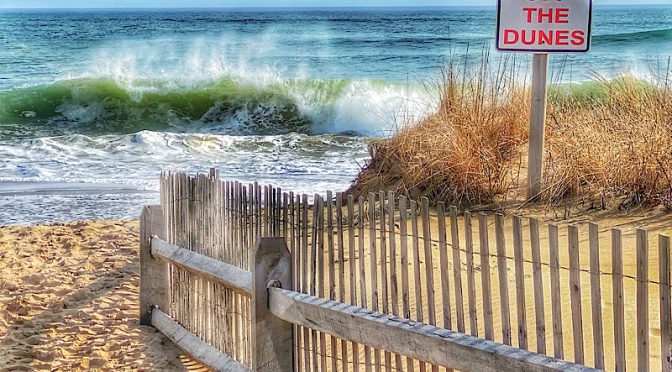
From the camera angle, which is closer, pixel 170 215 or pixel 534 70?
pixel 170 215

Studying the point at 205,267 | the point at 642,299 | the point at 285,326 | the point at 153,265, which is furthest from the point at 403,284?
the point at 153,265

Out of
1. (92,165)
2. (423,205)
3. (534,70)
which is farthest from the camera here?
(92,165)

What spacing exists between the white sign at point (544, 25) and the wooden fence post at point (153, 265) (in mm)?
2831

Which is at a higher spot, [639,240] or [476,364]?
[639,240]

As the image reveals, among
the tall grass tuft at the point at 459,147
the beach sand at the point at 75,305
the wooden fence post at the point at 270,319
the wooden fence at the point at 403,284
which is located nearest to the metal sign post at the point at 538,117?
the tall grass tuft at the point at 459,147

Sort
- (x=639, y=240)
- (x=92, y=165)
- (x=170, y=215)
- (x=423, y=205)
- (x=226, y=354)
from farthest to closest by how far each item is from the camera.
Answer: (x=92, y=165), (x=170, y=215), (x=226, y=354), (x=423, y=205), (x=639, y=240)

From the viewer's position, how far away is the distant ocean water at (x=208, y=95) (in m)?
14.1

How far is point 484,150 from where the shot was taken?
25.0 feet

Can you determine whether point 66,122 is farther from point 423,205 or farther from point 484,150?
point 423,205

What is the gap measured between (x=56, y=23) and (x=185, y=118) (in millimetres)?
32518

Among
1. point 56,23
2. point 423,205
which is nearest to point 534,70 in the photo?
point 423,205

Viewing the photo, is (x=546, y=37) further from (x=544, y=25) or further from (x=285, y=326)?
(x=285, y=326)

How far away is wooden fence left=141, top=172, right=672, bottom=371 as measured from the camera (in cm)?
326

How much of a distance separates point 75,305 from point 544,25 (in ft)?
13.0
